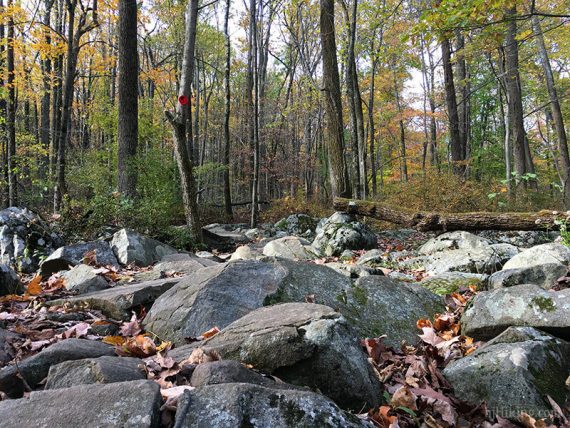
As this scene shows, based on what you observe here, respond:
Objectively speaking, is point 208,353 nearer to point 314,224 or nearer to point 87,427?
point 87,427

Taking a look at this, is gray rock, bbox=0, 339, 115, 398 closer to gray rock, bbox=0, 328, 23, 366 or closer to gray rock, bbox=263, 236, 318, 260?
gray rock, bbox=0, 328, 23, 366

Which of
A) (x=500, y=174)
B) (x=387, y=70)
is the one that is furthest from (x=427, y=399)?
(x=387, y=70)

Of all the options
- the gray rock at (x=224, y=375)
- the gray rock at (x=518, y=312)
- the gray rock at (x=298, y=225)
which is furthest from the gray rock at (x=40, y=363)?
the gray rock at (x=298, y=225)

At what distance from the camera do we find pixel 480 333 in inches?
121

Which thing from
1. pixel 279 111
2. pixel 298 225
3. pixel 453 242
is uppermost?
pixel 279 111

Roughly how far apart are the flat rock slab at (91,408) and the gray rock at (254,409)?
0.12 metres

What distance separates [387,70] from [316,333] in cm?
2652

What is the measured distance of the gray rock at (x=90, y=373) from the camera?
5.89 ft

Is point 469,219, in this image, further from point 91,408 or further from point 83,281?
point 91,408

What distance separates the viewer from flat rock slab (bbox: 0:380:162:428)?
4.49ft

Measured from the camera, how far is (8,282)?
13.2 ft

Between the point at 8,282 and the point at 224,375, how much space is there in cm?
335

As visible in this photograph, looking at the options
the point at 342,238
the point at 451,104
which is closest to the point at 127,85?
the point at 342,238

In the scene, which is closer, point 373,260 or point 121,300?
point 121,300
